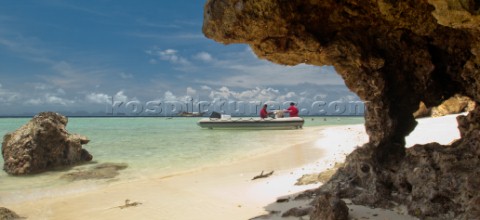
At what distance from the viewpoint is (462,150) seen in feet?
13.8

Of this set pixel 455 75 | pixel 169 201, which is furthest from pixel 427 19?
pixel 169 201

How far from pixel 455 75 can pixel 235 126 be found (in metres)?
26.0

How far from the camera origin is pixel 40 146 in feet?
38.9

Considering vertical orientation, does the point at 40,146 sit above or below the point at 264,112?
below

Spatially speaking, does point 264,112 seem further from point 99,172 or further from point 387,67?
point 387,67

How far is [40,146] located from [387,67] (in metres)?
11.0

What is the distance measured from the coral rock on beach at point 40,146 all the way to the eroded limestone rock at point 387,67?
9.50 meters

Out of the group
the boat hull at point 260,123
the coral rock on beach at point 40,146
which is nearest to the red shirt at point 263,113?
the boat hull at point 260,123

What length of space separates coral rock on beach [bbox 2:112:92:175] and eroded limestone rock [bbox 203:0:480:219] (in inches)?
374

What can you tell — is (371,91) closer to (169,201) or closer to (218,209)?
(218,209)

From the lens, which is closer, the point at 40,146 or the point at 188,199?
the point at 188,199

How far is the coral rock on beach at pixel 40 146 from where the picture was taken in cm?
1140

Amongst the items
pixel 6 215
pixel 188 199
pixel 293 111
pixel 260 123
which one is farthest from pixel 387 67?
pixel 293 111

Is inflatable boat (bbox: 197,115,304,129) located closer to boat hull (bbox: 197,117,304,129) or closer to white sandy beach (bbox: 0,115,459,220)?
boat hull (bbox: 197,117,304,129)
